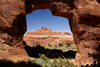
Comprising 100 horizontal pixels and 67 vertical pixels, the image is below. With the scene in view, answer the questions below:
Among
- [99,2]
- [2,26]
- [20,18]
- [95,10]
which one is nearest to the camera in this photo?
[2,26]

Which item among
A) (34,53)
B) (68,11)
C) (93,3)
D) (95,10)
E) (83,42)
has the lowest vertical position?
(34,53)

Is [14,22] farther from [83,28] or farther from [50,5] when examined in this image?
[83,28]

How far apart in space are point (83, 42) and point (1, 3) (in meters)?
6.68

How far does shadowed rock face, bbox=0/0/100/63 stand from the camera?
4.87m

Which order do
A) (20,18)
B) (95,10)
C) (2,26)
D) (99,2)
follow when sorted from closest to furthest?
(2,26) < (20,18) < (95,10) < (99,2)

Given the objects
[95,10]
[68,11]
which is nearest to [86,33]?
[95,10]

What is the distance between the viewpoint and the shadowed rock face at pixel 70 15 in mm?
4866

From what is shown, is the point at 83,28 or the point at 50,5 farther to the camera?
the point at 50,5

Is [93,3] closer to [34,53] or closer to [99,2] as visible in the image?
[99,2]

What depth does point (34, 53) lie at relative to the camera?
7500 mm

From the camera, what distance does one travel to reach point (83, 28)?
607 cm

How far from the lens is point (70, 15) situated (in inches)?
274

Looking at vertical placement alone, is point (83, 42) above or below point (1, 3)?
below

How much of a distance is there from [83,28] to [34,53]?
511 centimetres
